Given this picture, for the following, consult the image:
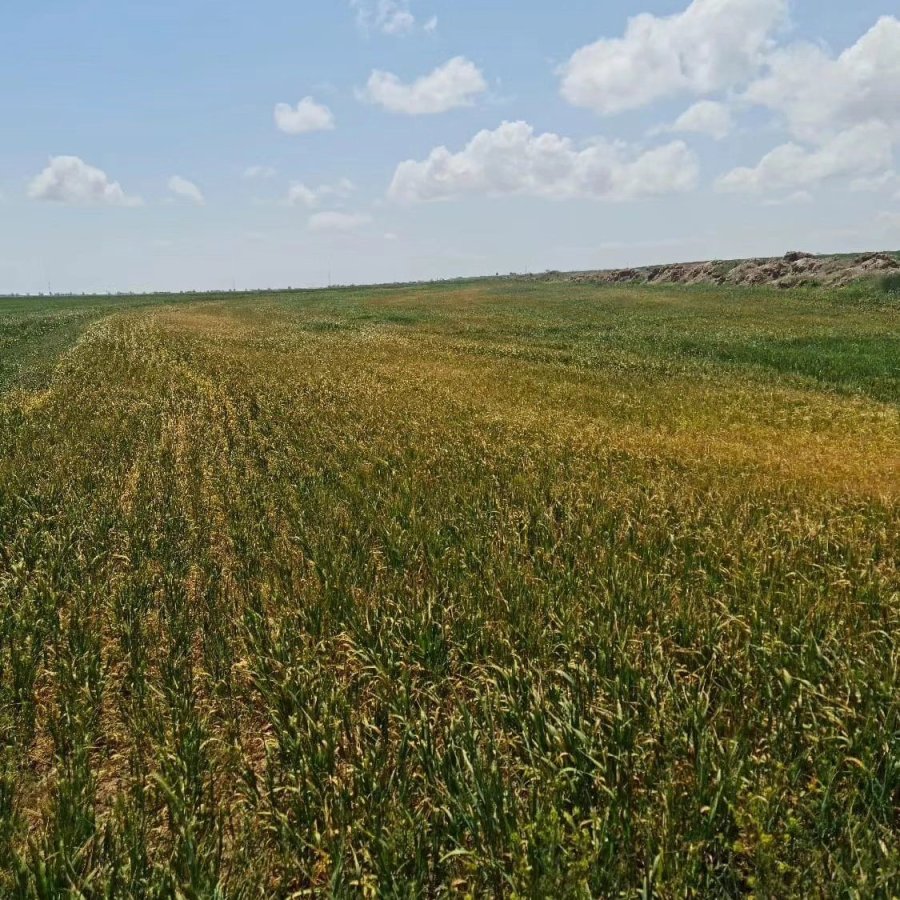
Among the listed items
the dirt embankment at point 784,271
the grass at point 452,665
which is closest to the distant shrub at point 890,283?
the dirt embankment at point 784,271

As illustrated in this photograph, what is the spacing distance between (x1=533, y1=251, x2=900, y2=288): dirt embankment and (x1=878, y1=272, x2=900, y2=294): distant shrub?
14.3 ft

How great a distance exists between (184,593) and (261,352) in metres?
22.2

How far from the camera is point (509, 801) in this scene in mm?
3484

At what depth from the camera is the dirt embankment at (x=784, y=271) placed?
62719mm

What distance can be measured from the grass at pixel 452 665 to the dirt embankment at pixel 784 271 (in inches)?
2468

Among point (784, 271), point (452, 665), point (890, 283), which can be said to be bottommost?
point (452, 665)

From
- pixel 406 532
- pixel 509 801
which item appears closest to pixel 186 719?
pixel 509 801

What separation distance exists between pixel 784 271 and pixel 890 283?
24.2m

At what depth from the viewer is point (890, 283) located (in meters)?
53.7

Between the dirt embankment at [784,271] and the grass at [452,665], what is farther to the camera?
the dirt embankment at [784,271]

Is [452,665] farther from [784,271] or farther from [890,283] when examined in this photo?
[784,271]

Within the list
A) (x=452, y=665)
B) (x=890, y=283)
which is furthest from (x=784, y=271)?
(x=452, y=665)

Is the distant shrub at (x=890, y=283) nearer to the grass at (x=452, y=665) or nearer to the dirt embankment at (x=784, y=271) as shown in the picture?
the dirt embankment at (x=784, y=271)

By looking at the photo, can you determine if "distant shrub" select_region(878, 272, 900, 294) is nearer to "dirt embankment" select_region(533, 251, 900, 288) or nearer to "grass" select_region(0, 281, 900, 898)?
"dirt embankment" select_region(533, 251, 900, 288)
